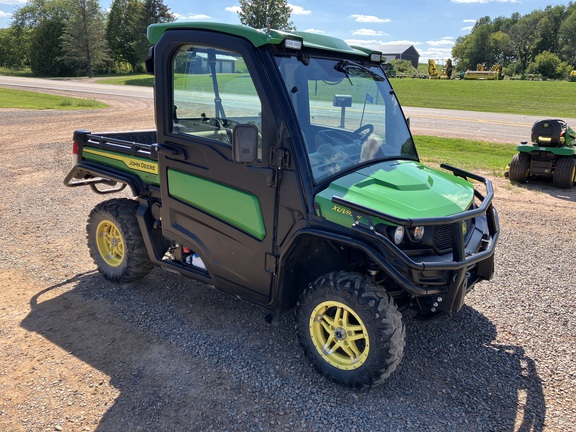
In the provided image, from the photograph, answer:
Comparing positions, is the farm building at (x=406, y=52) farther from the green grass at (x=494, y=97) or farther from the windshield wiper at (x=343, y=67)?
the windshield wiper at (x=343, y=67)

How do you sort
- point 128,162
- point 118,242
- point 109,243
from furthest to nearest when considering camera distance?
point 109,243 → point 118,242 → point 128,162

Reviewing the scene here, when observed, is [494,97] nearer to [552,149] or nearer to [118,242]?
[552,149]

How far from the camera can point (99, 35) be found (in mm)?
53875

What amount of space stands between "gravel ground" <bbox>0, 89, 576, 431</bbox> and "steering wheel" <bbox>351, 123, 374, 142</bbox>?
1723 millimetres

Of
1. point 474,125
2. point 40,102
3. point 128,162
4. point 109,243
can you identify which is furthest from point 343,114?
point 40,102

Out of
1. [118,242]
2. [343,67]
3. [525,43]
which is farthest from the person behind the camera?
[525,43]

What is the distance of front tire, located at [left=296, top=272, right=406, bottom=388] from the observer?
3041 mm

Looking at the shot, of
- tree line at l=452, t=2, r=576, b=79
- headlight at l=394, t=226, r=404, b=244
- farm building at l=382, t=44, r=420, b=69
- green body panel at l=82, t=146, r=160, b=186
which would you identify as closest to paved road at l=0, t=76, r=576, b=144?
green body panel at l=82, t=146, r=160, b=186

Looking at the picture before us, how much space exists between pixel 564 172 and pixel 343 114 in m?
7.00

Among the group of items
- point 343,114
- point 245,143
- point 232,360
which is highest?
point 343,114

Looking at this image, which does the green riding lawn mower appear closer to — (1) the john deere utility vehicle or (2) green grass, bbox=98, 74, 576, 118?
(1) the john deere utility vehicle

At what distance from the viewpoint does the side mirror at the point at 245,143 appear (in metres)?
3.02

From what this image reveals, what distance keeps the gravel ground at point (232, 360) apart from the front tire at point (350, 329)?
187 millimetres

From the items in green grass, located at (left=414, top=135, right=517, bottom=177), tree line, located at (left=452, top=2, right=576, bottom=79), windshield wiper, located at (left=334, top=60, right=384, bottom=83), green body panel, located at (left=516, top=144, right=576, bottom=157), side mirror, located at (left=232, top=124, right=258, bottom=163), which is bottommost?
green grass, located at (left=414, top=135, right=517, bottom=177)
